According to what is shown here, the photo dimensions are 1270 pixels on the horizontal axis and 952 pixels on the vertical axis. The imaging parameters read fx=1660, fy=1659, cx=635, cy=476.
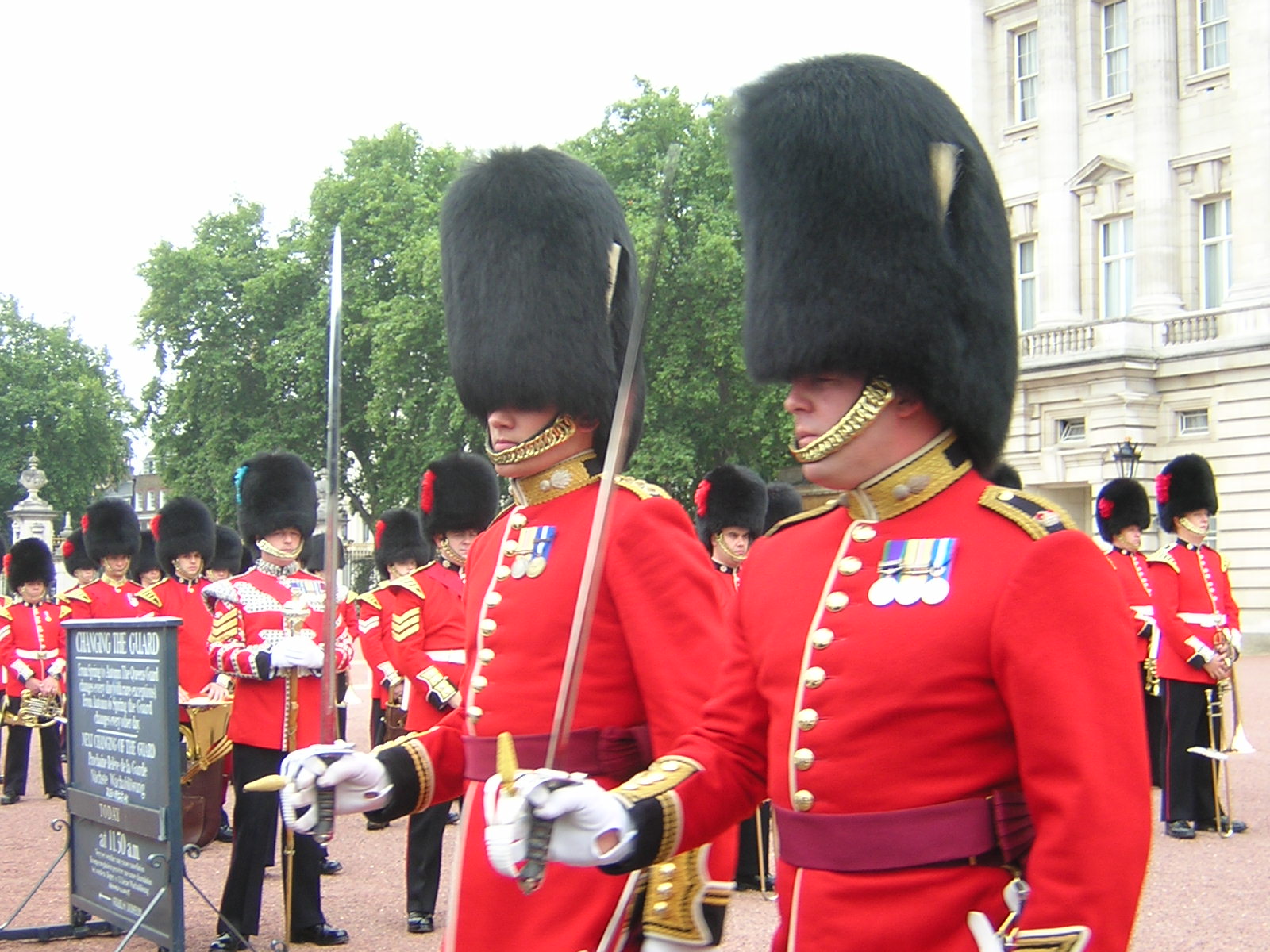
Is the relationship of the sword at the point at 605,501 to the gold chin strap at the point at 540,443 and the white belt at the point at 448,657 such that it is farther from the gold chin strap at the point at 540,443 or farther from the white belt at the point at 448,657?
the white belt at the point at 448,657

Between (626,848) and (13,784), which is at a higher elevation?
(626,848)

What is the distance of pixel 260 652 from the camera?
269 inches

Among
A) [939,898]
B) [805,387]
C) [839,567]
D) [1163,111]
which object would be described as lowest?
[939,898]

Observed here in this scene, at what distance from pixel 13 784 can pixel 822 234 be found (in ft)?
34.8

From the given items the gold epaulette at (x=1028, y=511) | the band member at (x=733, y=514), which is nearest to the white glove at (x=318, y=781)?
the gold epaulette at (x=1028, y=511)

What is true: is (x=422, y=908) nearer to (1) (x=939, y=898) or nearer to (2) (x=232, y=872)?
(2) (x=232, y=872)

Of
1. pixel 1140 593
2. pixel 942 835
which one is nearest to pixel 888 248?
pixel 942 835

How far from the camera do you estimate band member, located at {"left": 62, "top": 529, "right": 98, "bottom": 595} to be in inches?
567

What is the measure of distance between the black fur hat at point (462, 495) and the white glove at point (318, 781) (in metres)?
5.39

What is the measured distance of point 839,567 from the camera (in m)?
2.58

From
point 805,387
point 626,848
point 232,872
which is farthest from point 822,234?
point 232,872

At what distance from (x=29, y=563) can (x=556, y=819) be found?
1230 cm

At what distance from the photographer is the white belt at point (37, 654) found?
40.9 feet

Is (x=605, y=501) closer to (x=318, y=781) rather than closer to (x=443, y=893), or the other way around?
(x=318, y=781)
